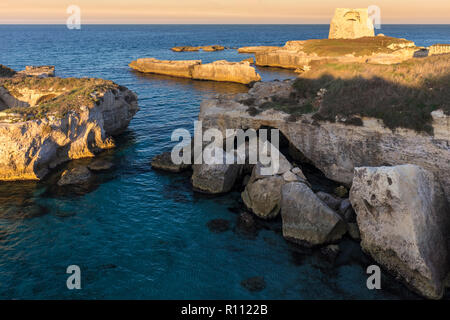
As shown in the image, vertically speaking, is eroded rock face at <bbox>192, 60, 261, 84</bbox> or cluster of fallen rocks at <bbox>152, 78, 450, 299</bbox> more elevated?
eroded rock face at <bbox>192, 60, 261, 84</bbox>

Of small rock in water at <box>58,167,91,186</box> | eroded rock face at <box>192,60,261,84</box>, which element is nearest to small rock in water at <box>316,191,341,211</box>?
small rock in water at <box>58,167,91,186</box>

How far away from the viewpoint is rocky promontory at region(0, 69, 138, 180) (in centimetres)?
2891

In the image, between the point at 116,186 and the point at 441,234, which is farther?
the point at 116,186

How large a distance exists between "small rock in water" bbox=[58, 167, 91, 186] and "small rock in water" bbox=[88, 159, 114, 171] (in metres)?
1.14

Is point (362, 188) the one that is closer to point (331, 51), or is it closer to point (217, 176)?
point (217, 176)

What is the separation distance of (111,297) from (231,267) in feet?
22.0

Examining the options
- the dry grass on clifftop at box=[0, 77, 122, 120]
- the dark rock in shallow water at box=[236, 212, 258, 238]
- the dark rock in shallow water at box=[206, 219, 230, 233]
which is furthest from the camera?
the dry grass on clifftop at box=[0, 77, 122, 120]

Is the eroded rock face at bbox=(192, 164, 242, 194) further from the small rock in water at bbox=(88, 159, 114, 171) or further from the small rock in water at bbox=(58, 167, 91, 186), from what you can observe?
the small rock in water at bbox=(58, 167, 91, 186)

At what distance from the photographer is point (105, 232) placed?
2214 cm

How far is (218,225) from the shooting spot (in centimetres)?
2272

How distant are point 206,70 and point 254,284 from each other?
6820cm
